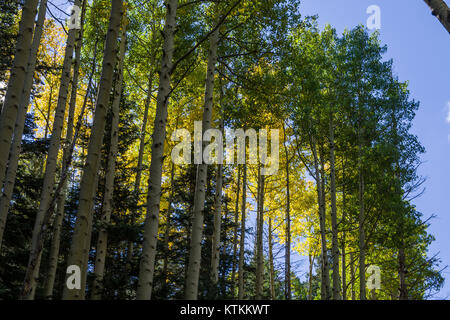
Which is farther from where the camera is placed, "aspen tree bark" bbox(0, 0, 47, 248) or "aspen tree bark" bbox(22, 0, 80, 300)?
"aspen tree bark" bbox(22, 0, 80, 300)

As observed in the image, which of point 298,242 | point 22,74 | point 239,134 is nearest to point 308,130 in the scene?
point 239,134

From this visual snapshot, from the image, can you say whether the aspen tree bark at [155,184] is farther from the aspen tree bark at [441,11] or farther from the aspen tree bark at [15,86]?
the aspen tree bark at [441,11]

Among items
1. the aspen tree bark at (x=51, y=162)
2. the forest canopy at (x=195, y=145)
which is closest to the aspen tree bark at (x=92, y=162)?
the forest canopy at (x=195, y=145)

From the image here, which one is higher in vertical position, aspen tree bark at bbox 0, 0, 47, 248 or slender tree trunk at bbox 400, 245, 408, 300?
aspen tree bark at bbox 0, 0, 47, 248

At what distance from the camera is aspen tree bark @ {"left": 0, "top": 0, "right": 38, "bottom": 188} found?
3689 mm

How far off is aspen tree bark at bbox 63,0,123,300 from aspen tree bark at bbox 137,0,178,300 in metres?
0.69

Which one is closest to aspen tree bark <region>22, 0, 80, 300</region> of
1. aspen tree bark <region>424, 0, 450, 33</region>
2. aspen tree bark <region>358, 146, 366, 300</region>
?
aspen tree bark <region>424, 0, 450, 33</region>

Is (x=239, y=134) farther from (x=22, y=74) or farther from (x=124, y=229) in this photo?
(x=22, y=74)

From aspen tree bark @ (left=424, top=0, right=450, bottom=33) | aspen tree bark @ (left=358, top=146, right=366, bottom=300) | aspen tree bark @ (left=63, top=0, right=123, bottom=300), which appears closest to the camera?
aspen tree bark @ (left=424, top=0, right=450, bottom=33)

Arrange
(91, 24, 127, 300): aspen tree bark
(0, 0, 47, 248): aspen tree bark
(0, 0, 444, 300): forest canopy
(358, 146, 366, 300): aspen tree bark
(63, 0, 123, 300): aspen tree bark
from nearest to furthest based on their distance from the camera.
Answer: (63, 0, 123, 300): aspen tree bark < (0, 0, 47, 248): aspen tree bark < (0, 0, 444, 300): forest canopy < (91, 24, 127, 300): aspen tree bark < (358, 146, 366, 300): aspen tree bark

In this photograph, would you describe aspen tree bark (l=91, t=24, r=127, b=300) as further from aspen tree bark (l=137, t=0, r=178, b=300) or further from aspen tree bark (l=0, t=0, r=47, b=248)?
aspen tree bark (l=137, t=0, r=178, b=300)

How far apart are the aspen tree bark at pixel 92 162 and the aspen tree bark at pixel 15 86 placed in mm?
862

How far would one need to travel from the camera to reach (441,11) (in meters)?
3.02

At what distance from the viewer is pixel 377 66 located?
496 inches
